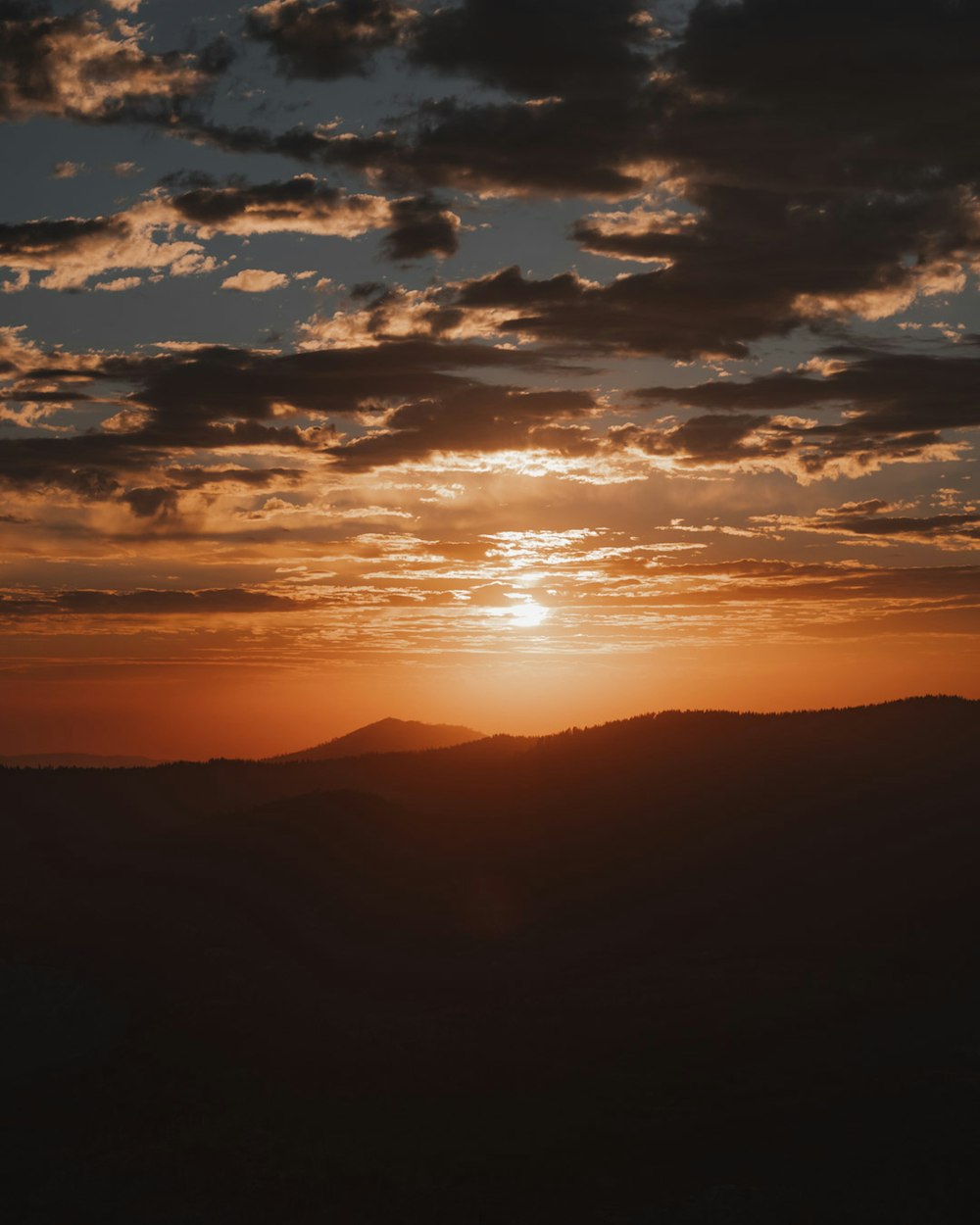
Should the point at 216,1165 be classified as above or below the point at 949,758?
below

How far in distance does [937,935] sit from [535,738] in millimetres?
41707

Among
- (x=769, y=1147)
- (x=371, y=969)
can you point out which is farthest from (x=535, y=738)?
(x=769, y=1147)

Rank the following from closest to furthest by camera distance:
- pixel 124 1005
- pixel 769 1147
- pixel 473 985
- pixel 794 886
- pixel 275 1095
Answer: pixel 769 1147 < pixel 275 1095 < pixel 124 1005 < pixel 473 985 < pixel 794 886

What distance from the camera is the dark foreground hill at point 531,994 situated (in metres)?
24.4

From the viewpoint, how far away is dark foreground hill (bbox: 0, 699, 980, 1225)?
Answer: 2444 centimetres

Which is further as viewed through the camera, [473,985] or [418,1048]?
[473,985]

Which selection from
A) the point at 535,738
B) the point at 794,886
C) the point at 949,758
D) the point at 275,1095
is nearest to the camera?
the point at 275,1095

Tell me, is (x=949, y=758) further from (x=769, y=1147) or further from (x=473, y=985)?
(x=769, y=1147)

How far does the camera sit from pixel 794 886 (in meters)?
49.6

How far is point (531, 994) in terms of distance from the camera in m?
38.7

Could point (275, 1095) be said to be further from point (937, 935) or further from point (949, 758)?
point (949, 758)

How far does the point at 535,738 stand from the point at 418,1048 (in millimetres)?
49792

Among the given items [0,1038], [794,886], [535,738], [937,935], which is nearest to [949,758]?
[794,886]

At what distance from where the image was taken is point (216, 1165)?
25562 mm
